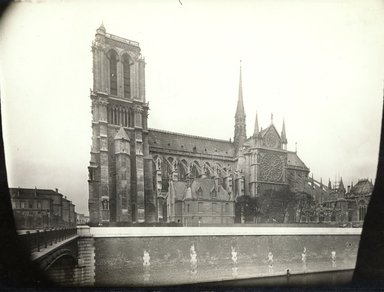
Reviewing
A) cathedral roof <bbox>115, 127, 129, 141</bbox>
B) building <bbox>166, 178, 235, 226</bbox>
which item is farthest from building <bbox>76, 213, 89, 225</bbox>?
cathedral roof <bbox>115, 127, 129, 141</bbox>

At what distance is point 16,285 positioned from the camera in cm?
591

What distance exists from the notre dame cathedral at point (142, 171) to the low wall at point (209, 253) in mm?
3841

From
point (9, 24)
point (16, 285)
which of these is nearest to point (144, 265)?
point (16, 285)

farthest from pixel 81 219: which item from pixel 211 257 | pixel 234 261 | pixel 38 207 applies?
pixel 234 261

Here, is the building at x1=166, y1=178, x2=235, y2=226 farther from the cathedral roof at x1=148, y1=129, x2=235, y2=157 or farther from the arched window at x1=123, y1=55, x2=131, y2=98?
the arched window at x1=123, y1=55, x2=131, y2=98

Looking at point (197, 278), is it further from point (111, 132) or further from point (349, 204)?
point (111, 132)

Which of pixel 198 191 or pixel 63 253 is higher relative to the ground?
pixel 198 191

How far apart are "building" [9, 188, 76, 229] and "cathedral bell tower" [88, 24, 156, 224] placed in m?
3.36

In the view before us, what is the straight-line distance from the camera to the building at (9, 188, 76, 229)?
7137mm

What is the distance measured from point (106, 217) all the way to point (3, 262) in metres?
9.12

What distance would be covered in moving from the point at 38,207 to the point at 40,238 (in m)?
3.16

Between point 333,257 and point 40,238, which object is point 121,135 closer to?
point 40,238

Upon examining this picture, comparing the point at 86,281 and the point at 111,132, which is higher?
the point at 111,132

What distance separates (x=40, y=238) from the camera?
6.50 m
